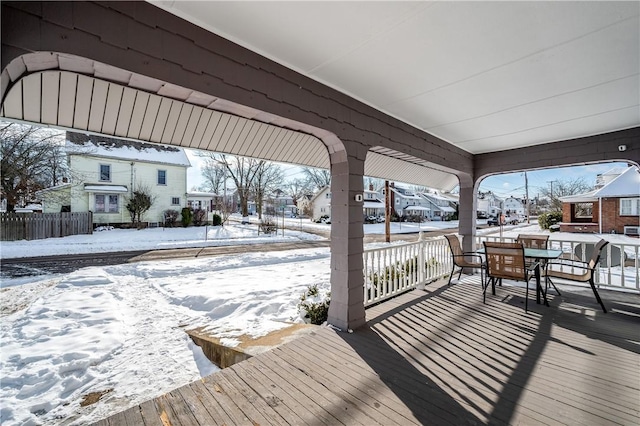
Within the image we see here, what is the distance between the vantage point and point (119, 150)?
1703 cm

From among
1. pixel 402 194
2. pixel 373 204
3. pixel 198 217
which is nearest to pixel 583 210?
pixel 373 204

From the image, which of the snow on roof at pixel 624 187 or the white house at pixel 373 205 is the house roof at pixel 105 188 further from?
the snow on roof at pixel 624 187

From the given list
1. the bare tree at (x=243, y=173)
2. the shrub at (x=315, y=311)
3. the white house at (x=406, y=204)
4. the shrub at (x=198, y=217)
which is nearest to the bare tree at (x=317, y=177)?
the white house at (x=406, y=204)

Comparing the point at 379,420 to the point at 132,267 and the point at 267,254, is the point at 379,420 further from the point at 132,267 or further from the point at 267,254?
the point at 267,254

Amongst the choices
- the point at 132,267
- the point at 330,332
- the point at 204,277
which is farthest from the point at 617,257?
the point at 132,267

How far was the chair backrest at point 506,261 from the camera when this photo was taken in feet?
13.1

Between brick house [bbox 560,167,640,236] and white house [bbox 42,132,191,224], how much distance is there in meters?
23.2

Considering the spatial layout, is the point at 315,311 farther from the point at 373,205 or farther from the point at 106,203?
the point at 373,205

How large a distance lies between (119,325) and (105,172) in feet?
53.0

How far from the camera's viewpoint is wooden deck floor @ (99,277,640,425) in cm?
192

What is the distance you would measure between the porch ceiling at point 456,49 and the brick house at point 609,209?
48.3ft

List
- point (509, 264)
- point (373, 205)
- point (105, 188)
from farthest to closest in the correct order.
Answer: point (373, 205) → point (105, 188) → point (509, 264)

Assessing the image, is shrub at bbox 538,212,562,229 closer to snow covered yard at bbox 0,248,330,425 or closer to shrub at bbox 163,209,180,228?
snow covered yard at bbox 0,248,330,425

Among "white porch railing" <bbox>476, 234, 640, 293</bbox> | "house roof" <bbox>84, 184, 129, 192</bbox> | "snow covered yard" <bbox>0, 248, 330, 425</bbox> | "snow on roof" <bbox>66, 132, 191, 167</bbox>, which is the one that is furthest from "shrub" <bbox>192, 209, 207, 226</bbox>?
"white porch railing" <bbox>476, 234, 640, 293</bbox>
